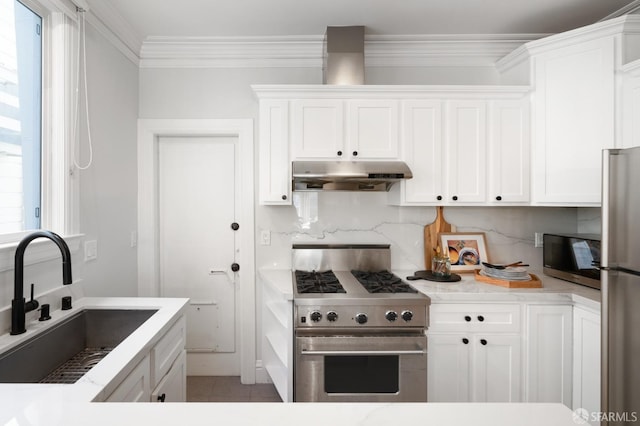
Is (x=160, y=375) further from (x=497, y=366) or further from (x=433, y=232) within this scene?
(x=433, y=232)

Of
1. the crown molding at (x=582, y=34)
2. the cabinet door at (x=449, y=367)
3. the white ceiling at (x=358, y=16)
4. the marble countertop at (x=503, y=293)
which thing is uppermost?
the white ceiling at (x=358, y=16)

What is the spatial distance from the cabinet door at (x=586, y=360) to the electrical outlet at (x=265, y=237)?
211 cm

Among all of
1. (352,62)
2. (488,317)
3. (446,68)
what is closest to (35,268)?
(352,62)

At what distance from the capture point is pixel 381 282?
241cm

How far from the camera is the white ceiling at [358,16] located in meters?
2.24

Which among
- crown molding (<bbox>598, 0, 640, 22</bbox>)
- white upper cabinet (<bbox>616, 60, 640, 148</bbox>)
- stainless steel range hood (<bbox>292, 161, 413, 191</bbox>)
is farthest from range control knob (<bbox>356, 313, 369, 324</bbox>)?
crown molding (<bbox>598, 0, 640, 22</bbox>)

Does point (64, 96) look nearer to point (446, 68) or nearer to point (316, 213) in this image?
point (316, 213)

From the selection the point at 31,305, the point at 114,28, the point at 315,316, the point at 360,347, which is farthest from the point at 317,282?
the point at 114,28

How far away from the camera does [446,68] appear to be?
279 centimetres

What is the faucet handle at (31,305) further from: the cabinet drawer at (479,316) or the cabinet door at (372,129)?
the cabinet drawer at (479,316)

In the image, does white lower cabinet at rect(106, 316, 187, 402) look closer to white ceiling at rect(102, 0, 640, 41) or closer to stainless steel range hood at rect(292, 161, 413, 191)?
stainless steel range hood at rect(292, 161, 413, 191)

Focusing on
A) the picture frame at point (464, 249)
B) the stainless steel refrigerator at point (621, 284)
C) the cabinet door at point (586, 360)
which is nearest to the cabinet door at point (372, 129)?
the picture frame at point (464, 249)

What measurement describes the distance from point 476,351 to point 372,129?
1595 mm

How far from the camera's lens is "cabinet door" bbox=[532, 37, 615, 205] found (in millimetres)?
2164
